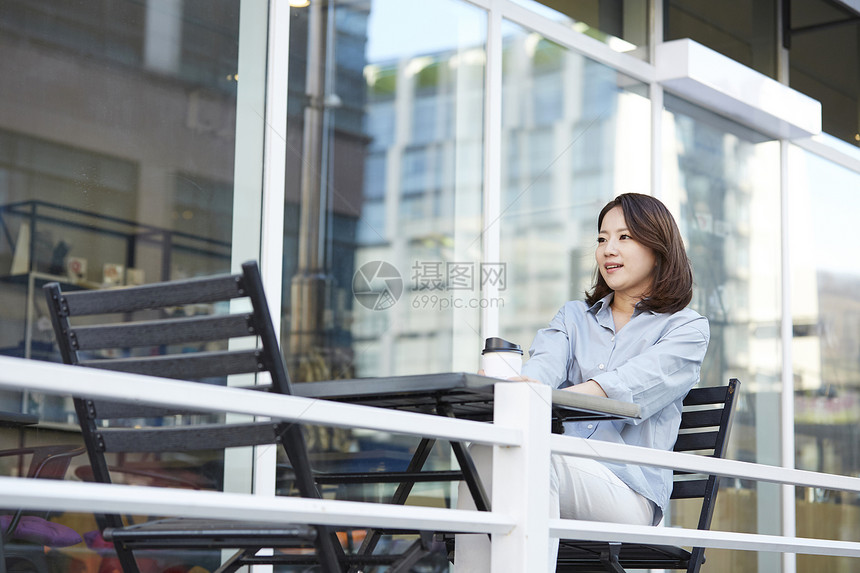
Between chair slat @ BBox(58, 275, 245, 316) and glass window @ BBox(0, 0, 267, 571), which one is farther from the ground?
glass window @ BBox(0, 0, 267, 571)

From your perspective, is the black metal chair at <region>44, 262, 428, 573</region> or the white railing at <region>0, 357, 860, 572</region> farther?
the black metal chair at <region>44, 262, 428, 573</region>

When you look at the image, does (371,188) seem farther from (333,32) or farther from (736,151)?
(736,151)

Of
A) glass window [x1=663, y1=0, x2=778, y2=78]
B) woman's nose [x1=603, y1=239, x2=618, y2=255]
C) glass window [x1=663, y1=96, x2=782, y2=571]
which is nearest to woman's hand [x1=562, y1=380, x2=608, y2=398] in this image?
woman's nose [x1=603, y1=239, x2=618, y2=255]

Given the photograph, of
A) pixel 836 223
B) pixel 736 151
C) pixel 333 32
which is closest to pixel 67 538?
pixel 333 32

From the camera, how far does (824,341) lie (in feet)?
15.7

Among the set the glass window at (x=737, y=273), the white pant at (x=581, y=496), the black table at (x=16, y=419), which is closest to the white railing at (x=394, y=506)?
the white pant at (x=581, y=496)

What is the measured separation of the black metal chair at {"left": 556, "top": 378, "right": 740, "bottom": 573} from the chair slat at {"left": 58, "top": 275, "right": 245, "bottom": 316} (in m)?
0.84

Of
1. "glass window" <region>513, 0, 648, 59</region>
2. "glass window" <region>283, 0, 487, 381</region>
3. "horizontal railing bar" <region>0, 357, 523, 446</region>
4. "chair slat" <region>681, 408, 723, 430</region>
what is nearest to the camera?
"horizontal railing bar" <region>0, 357, 523, 446</region>

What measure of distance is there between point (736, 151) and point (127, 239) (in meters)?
2.94

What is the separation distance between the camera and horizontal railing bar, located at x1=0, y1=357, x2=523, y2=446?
3.03ft

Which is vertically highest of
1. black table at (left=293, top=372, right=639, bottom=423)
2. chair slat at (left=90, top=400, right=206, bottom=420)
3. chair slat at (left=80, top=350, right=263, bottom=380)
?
chair slat at (left=80, top=350, right=263, bottom=380)

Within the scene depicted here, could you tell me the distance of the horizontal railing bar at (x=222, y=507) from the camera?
3.04 feet

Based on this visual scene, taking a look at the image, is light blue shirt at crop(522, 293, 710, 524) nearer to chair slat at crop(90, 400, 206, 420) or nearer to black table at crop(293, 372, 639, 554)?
black table at crop(293, 372, 639, 554)

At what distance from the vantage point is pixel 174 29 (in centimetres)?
255
